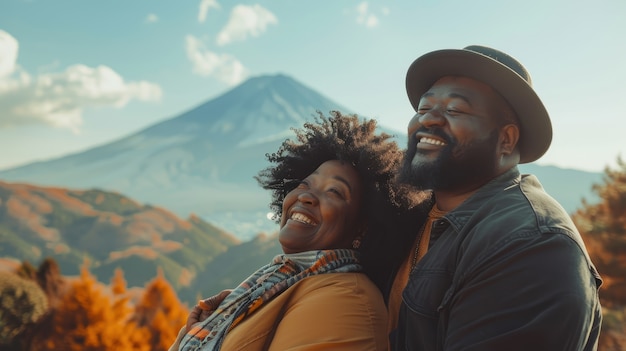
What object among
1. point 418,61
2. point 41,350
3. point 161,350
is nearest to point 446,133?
point 418,61

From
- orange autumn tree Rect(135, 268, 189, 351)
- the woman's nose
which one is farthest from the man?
orange autumn tree Rect(135, 268, 189, 351)

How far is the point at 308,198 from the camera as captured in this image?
3.42m

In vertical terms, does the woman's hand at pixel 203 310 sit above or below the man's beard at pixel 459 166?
below

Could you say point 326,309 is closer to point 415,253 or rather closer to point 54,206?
point 415,253

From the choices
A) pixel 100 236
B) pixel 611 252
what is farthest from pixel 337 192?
pixel 100 236

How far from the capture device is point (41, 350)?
25.0 m

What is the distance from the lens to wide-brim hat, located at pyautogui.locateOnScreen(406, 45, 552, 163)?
275 centimetres

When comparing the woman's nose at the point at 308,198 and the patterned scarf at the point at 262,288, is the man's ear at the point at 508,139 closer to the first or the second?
the patterned scarf at the point at 262,288

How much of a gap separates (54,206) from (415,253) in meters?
154

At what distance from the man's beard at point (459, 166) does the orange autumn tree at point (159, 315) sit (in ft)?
107

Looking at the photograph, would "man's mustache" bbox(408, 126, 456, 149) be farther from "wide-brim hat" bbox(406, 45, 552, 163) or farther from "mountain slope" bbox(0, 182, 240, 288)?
"mountain slope" bbox(0, 182, 240, 288)

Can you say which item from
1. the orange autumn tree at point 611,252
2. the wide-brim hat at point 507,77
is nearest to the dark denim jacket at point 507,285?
the wide-brim hat at point 507,77

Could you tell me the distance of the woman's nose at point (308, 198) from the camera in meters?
3.41

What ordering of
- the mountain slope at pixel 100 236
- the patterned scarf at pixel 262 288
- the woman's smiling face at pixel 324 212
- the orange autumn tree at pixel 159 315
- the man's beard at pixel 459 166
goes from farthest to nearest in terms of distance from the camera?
the mountain slope at pixel 100 236
the orange autumn tree at pixel 159 315
the woman's smiling face at pixel 324 212
the patterned scarf at pixel 262 288
the man's beard at pixel 459 166
